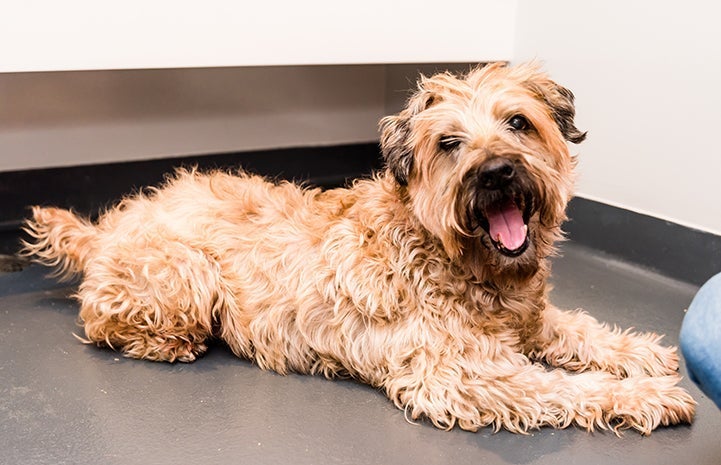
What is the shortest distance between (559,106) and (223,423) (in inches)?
52.8

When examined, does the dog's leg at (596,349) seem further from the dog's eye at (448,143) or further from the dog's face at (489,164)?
the dog's eye at (448,143)

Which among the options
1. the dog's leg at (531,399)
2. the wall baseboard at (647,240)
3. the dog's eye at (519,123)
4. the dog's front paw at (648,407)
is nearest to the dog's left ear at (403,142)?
the dog's eye at (519,123)

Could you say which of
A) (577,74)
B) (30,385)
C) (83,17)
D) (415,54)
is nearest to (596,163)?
(577,74)

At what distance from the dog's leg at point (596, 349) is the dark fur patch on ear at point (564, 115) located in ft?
1.99

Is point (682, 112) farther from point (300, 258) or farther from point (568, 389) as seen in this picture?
point (300, 258)

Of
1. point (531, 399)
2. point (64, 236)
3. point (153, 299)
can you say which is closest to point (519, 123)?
point (531, 399)

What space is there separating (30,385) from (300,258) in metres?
0.94

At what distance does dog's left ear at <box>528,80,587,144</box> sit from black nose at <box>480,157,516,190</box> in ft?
1.18

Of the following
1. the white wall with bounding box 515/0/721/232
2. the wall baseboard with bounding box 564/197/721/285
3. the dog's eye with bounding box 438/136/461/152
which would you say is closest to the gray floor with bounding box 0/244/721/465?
the wall baseboard with bounding box 564/197/721/285

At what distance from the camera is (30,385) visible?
2219 mm

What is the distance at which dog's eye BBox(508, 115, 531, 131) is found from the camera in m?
1.95

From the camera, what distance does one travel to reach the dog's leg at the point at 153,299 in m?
2.31

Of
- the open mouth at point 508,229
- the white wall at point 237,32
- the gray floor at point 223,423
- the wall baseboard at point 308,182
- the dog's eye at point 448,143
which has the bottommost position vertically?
the gray floor at point 223,423

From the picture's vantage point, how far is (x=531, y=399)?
1.96 metres
